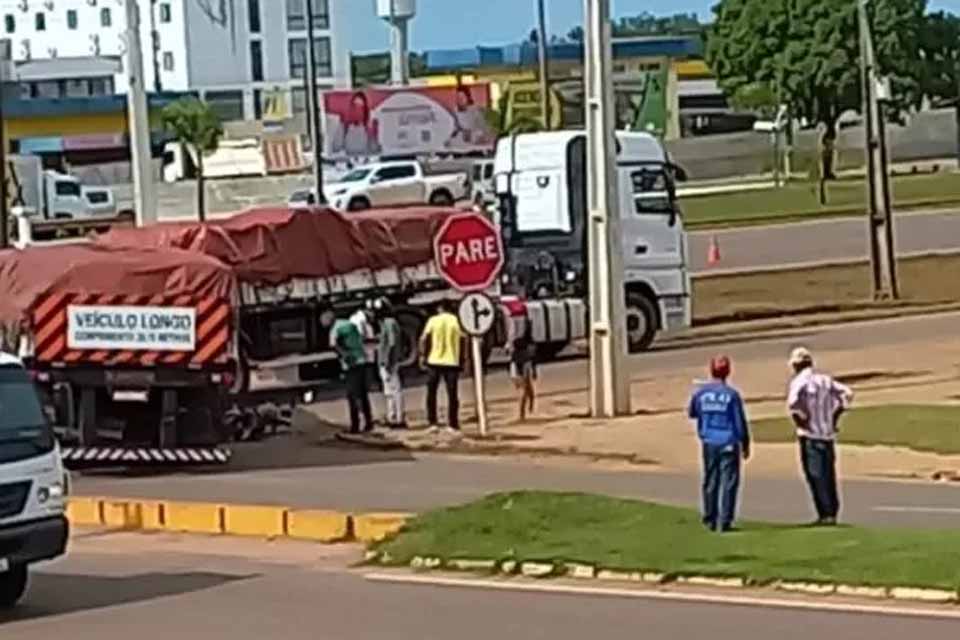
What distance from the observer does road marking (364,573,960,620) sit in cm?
1559

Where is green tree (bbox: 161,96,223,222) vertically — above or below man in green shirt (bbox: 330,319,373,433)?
above

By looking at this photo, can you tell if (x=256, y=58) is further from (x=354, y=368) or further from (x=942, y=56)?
(x=354, y=368)

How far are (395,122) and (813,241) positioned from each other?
41550mm

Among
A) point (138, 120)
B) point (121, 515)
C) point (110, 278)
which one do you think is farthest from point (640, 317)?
point (121, 515)

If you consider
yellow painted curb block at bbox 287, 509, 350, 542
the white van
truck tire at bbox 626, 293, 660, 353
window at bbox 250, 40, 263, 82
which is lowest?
yellow painted curb block at bbox 287, 509, 350, 542

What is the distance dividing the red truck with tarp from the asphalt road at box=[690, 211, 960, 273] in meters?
29.2

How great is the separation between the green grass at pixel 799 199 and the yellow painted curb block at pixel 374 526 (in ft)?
175

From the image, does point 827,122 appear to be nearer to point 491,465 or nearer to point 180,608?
point 491,465

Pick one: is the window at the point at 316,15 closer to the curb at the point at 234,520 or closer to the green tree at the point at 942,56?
the green tree at the point at 942,56

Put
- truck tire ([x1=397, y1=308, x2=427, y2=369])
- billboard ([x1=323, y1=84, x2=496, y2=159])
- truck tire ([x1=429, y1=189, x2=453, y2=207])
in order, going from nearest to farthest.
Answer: truck tire ([x1=397, y1=308, x2=427, y2=369]), truck tire ([x1=429, y1=189, x2=453, y2=207]), billboard ([x1=323, y1=84, x2=496, y2=159])

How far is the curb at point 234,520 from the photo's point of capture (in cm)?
2139

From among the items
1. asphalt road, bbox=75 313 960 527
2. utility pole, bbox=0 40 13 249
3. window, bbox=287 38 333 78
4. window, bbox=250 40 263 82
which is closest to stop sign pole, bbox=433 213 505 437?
asphalt road, bbox=75 313 960 527

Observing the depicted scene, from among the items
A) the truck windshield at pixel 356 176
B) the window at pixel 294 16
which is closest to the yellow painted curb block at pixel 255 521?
the truck windshield at pixel 356 176

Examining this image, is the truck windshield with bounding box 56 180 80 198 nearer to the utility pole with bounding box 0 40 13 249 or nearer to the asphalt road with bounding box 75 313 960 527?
the utility pole with bounding box 0 40 13 249
